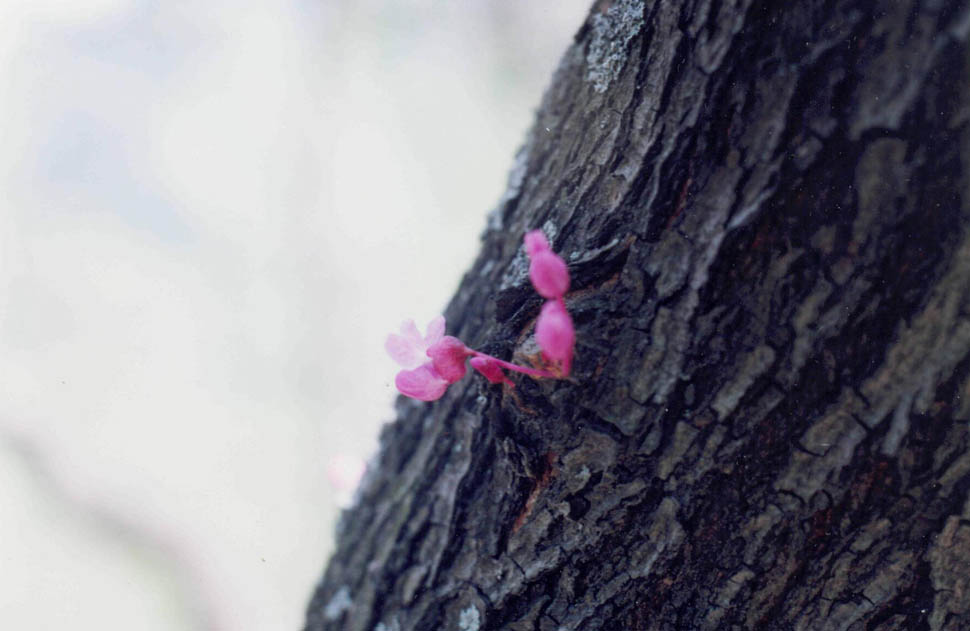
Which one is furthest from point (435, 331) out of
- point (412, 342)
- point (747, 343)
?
point (747, 343)

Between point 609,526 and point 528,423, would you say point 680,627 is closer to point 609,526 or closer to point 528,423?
point 609,526

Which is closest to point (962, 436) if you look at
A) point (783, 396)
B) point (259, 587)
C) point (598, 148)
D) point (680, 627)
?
point (783, 396)

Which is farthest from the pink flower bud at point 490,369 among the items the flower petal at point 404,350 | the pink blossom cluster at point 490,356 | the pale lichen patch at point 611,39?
the pale lichen patch at point 611,39

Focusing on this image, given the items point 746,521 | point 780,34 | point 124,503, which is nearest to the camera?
point 780,34

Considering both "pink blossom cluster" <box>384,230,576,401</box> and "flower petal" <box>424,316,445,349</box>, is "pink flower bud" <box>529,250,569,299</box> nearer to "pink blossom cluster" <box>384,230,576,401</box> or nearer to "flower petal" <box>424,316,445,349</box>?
"pink blossom cluster" <box>384,230,576,401</box>

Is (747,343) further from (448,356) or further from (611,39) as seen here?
(611,39)

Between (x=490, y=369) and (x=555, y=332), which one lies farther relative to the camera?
(x=490, y=369)
